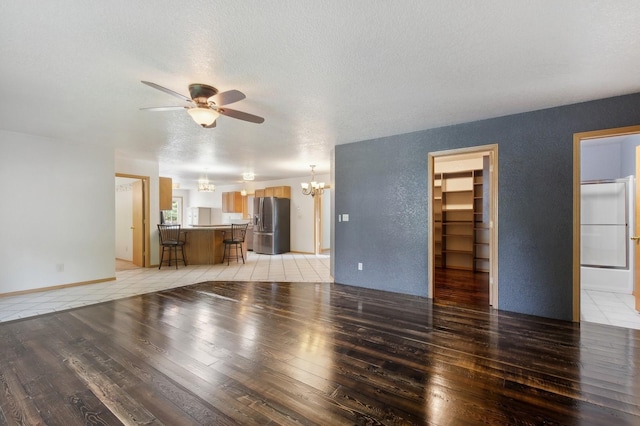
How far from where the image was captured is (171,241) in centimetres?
652

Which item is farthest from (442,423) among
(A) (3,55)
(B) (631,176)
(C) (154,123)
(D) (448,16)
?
(B) (631,176)

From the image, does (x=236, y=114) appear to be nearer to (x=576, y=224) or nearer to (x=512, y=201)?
(x=512, y=201)

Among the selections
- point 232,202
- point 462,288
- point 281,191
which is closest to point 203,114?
point 462,288

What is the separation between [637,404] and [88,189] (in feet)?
22.7

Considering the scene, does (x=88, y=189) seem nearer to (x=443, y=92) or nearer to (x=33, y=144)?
(x=33, y=144)

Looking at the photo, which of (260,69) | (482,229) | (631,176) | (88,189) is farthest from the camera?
(482,229)

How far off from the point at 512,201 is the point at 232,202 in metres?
9.09

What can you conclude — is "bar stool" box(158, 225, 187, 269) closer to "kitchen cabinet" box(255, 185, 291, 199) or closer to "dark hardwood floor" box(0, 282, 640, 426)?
"dark hardwood floor" box(0, 282, 640, 426)

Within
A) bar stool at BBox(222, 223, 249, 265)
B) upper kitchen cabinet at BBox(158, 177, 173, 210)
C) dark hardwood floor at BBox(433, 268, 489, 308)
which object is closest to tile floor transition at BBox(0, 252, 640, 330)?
bar stool at BBox(222, 223, 249, 265)

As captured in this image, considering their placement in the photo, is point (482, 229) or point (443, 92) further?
point (482, 229)

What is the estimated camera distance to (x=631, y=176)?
432 cm

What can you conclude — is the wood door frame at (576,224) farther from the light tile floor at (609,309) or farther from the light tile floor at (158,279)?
the light tile floor at (158,279)

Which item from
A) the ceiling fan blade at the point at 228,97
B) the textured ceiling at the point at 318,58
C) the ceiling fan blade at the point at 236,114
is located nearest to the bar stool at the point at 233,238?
the textured ceiling at the point at 318,58

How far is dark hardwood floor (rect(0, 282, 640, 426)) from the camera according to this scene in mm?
1686
